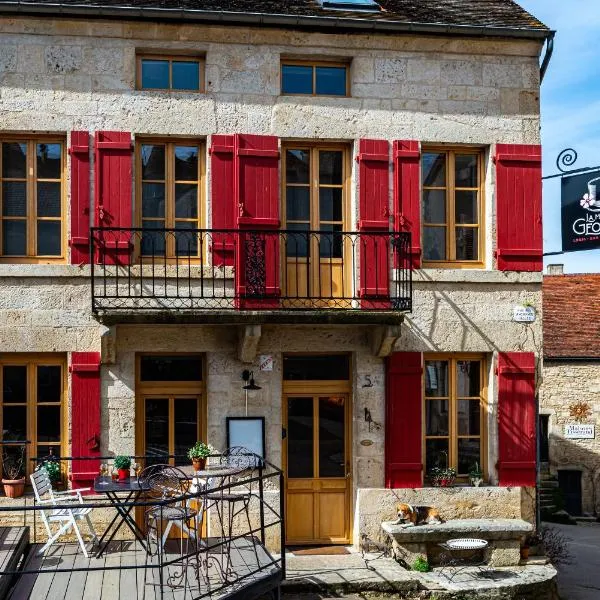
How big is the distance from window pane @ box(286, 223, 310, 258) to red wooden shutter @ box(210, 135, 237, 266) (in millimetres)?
685

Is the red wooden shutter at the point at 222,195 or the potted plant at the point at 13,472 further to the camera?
the red wooden shutter at the point at 222,195

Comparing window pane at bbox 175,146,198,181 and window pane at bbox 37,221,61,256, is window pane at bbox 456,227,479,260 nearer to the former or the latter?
window pane at bbox 175,146,198,181

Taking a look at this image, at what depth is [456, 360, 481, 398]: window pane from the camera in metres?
10.9

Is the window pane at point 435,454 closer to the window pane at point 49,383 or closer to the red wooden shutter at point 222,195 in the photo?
the red wooden shutter at point 222,195

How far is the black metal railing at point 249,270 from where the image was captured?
33.2 feet

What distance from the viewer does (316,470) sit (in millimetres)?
10711

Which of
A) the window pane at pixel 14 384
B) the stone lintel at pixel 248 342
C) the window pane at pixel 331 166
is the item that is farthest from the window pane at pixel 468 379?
the window pane at pixel 14 384

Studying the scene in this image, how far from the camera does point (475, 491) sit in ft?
35.1

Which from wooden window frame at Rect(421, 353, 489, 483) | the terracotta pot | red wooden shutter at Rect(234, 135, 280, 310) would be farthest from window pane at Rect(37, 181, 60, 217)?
wooden window frame at Rect(421, 353, 489, 483)

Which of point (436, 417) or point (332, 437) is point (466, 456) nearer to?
point (436, 417)

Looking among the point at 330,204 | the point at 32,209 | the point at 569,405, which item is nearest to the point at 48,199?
the point at 32,209

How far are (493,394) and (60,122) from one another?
5905mm

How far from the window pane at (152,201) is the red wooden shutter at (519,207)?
395 cm

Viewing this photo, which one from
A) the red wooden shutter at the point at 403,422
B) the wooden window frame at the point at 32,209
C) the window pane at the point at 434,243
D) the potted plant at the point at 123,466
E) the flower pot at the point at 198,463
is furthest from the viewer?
the window pane at the point at 434,243
